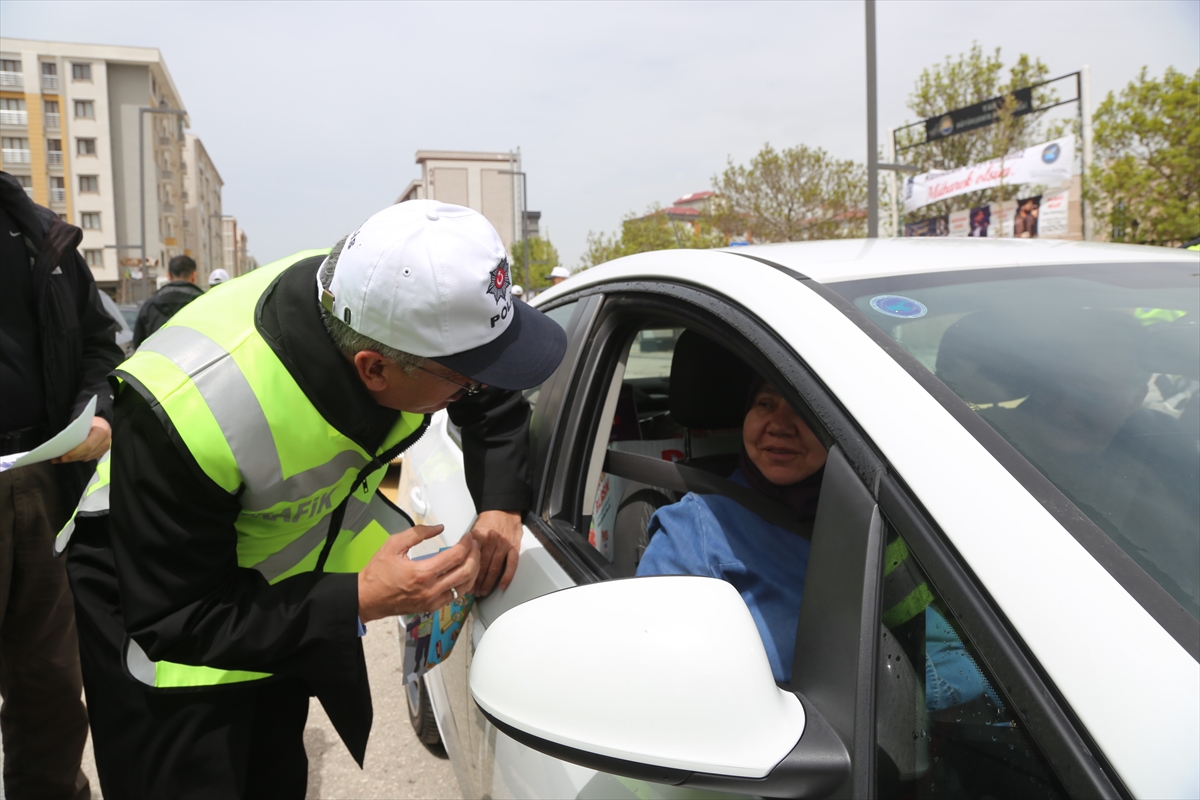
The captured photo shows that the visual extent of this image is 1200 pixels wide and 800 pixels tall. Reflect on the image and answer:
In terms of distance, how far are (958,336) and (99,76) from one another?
6610 centimetres

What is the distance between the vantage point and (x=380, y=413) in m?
1.50

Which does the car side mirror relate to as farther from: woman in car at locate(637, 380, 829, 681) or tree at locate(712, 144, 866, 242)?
tree at locate(712, 144, 866, 242)

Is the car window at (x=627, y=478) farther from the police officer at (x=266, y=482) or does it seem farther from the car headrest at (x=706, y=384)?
the police officer at (x=266, y=482)

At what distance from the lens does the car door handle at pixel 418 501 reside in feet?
7.83

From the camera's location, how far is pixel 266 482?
A: 4.53ft

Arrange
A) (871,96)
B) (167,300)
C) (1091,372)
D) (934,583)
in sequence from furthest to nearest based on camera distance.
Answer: (871,96), (167,300), (1091,372), (934,583)

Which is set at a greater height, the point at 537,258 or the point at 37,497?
the point at 537,258

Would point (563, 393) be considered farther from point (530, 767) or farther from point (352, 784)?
point (352, 784)

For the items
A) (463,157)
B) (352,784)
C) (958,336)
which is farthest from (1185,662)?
(463,157)

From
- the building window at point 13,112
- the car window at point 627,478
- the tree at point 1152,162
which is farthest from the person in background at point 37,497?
the building window at point 13,112

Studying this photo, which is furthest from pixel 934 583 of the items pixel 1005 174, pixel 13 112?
pixel 13 112

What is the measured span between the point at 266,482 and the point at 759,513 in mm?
915

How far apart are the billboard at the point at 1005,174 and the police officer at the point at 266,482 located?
785 inches

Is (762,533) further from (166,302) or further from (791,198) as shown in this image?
(791,198)
